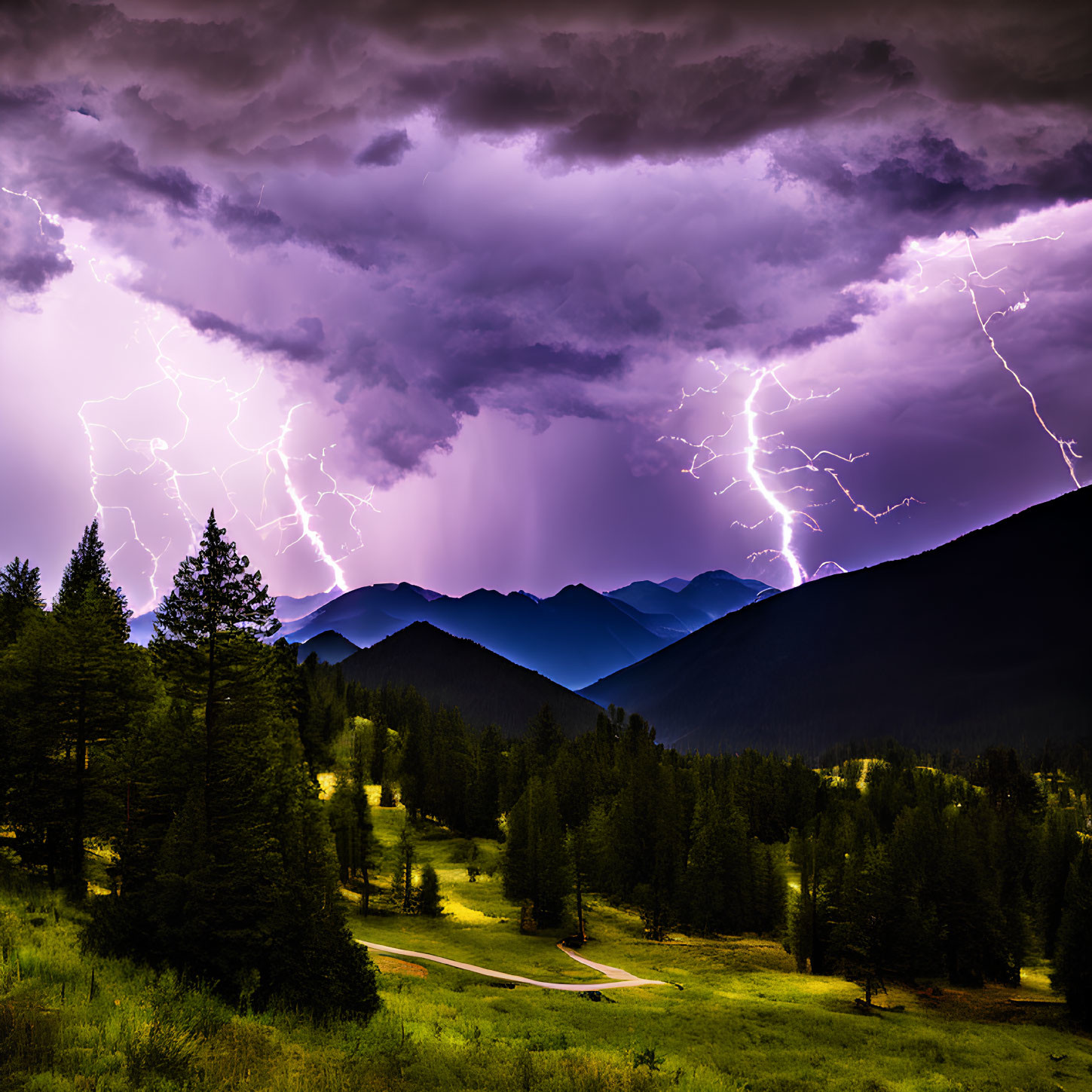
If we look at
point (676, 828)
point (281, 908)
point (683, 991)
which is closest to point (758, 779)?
point (676, 828)

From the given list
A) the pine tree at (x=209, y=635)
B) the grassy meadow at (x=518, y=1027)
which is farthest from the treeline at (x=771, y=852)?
the pine tree at (x=209, y=635)

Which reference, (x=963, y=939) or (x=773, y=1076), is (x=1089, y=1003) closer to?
(x=963, y=939)

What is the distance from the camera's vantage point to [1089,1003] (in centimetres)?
4541

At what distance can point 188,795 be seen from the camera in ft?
74.1

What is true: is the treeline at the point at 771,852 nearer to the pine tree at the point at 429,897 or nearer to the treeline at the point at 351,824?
the treeline at the point at 351,824

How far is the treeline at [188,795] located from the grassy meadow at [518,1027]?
2229 mm

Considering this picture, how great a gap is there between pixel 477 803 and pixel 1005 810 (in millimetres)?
80457

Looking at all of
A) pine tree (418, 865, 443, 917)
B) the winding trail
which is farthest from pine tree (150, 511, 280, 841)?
pine tree (418, 865, 443, 917)

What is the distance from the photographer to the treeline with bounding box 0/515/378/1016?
66.8 feet

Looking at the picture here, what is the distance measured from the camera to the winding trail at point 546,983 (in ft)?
140

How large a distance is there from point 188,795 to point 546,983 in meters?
32.6

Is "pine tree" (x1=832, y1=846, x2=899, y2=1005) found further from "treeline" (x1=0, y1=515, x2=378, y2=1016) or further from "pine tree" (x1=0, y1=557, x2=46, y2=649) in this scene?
"pine tree" (x1=0, y1=557, x2=46, y2=649)

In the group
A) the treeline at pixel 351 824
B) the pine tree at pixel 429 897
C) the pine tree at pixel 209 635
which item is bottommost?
the pine tree at pixel 429 897

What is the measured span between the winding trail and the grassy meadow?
138cm
